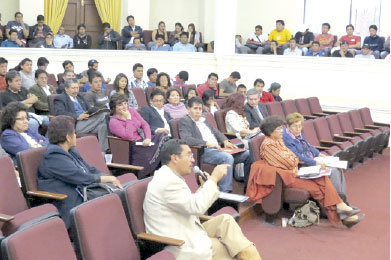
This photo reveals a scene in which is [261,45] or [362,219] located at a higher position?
[261,45]

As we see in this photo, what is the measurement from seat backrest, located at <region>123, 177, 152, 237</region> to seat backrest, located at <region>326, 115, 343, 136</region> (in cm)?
454

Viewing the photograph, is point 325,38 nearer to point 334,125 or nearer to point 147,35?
point 147,35

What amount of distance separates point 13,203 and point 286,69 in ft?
24.7

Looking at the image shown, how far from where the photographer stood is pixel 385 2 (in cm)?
1261

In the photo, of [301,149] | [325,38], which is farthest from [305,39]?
[301,149]

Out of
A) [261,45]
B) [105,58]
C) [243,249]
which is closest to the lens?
[243,249]

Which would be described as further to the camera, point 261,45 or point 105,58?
point 261,45

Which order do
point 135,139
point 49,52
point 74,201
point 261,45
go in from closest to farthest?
point 74,201
point 135,139
point 49,52
point 261,45

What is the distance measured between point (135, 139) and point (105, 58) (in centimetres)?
488

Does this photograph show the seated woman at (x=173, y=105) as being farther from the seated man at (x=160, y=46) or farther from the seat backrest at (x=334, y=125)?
the seated man at (x=160, y=46)

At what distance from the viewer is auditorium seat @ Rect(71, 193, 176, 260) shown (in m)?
2.75

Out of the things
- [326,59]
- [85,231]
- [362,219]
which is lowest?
[362,219]

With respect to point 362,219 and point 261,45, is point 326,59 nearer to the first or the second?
point 261,45

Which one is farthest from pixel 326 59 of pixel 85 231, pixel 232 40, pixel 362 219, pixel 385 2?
pixel 85 231
